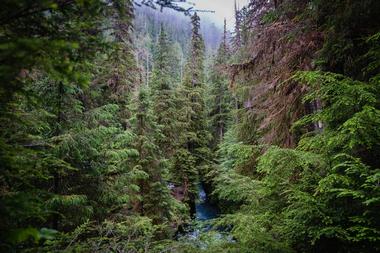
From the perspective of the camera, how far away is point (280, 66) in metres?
9.20

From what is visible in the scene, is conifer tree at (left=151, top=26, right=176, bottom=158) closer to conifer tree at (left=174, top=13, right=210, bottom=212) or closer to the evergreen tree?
conifer tree at (left=174, top=13, right=210, bottom=212)

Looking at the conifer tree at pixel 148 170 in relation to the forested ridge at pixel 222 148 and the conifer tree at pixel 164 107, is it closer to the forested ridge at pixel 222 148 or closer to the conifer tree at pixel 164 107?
the forested ridge at pixel 222 148

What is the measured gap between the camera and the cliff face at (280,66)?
26.6 feet

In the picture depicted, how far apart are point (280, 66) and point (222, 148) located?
11.5 ft

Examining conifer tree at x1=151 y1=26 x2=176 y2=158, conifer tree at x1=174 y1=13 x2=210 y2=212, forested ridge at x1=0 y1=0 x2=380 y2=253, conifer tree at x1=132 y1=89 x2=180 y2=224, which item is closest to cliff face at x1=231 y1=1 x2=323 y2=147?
forested ridge at x1=0 y1=0 x2=380 y2=253

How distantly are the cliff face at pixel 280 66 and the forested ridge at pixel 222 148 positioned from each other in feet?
0.14

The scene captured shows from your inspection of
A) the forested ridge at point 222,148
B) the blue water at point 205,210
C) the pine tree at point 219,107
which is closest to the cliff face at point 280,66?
the forested ridge at point 222,148

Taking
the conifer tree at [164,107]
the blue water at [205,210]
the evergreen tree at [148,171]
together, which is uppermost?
the conifer tree at [164,107]

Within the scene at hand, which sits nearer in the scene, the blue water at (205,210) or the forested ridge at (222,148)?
the forested ridge at (222,148)

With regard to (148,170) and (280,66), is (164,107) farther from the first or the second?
(280,66)

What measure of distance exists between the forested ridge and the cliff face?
0.14ft

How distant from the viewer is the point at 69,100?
29.3 ft

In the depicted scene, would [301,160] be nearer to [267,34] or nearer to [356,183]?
[356,183]

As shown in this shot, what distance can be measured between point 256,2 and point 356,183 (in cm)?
822
